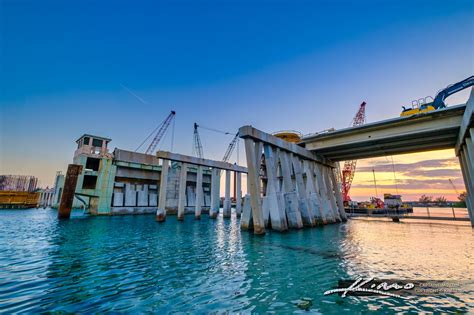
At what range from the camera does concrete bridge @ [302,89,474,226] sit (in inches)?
803

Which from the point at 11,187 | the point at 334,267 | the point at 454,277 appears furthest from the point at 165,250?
the point at 11,187

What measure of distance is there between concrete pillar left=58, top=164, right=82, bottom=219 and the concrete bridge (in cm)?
3050

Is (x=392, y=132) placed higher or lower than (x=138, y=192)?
higher

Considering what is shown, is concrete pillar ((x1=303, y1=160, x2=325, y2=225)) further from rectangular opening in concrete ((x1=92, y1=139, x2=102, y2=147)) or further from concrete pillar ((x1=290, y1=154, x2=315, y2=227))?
rectangular opening in concrete ((x1=92, y1=139, x2=102, y2=147))

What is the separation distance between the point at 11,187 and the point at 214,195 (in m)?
224

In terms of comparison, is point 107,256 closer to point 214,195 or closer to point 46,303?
point 46,303

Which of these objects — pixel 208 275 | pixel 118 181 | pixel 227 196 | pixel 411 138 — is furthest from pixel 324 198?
pixel 118 181

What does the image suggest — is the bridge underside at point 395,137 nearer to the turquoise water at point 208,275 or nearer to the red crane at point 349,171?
the turquoise water at point 208,275

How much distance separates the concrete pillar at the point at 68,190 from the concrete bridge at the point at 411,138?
100ft

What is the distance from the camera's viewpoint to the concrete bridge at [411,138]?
66.9ft

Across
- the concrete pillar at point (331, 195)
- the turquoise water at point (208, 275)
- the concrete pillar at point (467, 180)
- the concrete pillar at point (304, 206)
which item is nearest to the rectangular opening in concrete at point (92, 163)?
the turquoise water at point (208, 275)

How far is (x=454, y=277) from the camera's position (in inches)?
286

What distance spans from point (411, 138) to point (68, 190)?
4174cm

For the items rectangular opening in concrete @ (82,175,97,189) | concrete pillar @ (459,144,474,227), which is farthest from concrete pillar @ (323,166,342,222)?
rectangular opening in concrete @ (82,175,97,189)
